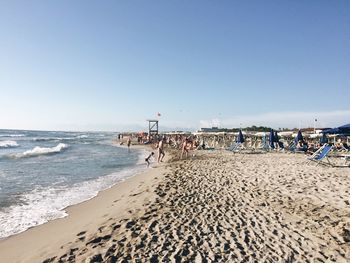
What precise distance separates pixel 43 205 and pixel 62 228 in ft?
7.99

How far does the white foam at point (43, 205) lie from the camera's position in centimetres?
705

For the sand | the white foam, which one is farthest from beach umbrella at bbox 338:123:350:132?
the white foam

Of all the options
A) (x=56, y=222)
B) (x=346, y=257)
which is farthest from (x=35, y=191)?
(x=346, y=257)

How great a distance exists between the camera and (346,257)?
4.86 m

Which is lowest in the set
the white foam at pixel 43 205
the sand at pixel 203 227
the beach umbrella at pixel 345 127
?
the white foam at pixel 43 205

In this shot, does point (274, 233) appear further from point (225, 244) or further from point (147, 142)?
point (147, 142)

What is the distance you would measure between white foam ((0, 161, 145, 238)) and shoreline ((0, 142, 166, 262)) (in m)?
0.26

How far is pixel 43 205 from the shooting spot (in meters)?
8.75

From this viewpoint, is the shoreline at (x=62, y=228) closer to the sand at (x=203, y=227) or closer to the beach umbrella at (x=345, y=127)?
the sand at (x=203, y=227)

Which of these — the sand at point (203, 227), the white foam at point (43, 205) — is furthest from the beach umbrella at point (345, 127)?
the white foam at point (43, 205)

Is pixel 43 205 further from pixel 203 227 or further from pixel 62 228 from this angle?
pixel 203 227

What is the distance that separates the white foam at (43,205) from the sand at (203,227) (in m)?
0.43

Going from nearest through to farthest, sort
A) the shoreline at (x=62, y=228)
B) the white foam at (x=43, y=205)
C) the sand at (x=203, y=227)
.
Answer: the sand at (x=203, y=227) → the shoreline at (x=62, y=228) → the white foam at (x=43, y=205)

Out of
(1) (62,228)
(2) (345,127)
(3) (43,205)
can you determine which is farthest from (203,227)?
(2) (345,127)
